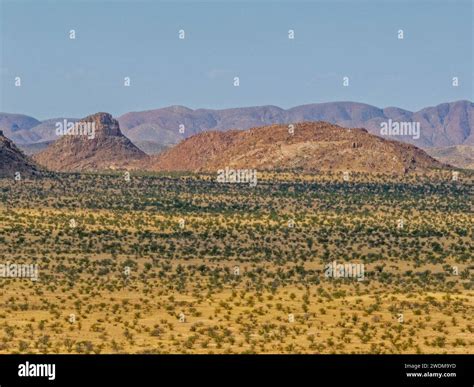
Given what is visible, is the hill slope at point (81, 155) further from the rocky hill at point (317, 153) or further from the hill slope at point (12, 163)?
the hill slope at point (12, 163)

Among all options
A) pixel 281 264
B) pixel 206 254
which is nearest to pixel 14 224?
pixel 206 254

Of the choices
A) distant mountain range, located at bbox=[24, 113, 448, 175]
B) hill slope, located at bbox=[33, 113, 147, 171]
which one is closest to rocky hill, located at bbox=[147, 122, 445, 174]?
distant mountain range, located at bbox=[24, 113, 448, 175]

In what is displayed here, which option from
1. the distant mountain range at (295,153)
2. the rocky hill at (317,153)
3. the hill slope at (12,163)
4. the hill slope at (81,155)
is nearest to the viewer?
the hill slope at (12,163)

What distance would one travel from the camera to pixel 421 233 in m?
81.8

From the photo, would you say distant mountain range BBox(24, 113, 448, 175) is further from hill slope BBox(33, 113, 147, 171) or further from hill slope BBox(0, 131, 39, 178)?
hill slope BBox(0, 131, 39, 178)

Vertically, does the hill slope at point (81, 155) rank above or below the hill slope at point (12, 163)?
above

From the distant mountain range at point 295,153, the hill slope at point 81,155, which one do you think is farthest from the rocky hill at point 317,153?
the hill slope at point 81,155

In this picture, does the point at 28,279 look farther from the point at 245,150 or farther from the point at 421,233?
the point at 245,150

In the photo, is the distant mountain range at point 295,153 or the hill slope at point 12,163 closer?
the hill slope at point 12,163

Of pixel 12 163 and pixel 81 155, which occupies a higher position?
pixel 81 155

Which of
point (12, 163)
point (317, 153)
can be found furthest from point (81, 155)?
point (12, 163)

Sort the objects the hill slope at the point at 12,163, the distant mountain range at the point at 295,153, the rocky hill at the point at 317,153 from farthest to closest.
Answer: the distant mountain range at the point at 295,153 → the rocky hill at the point at 317,153 → the hill slope at the point at 12,163

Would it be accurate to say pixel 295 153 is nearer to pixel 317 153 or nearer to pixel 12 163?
pixel 317 153

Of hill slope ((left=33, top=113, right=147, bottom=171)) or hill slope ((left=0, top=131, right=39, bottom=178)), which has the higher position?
hill slope ((left=33, top=113, right=147, bottom=171))
